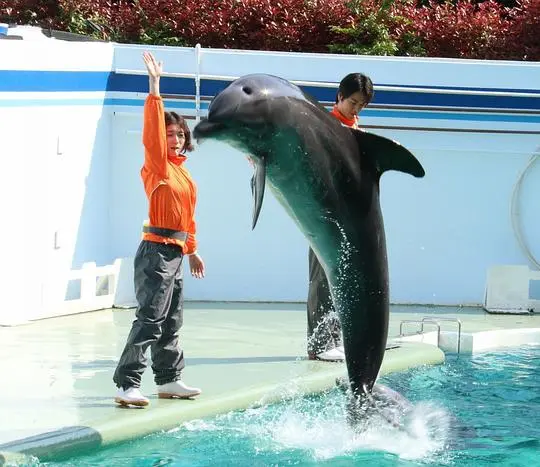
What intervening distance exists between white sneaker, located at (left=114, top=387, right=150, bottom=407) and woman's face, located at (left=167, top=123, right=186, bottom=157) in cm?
130

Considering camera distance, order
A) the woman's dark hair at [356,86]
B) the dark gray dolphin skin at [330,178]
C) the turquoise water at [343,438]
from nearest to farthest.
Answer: the dark gray dolphin skin at [330,178] → the turquoise water at [343,438] → the woman's dark hair at [356,86]

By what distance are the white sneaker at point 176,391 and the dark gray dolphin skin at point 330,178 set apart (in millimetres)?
1153

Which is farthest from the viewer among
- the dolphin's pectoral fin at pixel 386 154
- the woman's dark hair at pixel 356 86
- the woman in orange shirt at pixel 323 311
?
the woman in orange shirt at pixel 323 311

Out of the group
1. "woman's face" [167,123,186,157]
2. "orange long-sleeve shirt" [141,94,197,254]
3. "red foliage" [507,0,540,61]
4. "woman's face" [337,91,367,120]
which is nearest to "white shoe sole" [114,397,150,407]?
"orange long-sleeve shirt" [141,94,197,254]

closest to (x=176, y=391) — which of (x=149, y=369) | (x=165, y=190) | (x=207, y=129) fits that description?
(x=149, y=369)

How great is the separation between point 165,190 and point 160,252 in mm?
335

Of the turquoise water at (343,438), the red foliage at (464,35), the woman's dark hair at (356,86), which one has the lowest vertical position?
the turquoise water at (343,438)

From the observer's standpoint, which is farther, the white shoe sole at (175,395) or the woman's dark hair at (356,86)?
the woman's dark hair at (356,86)

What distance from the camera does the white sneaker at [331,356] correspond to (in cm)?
789

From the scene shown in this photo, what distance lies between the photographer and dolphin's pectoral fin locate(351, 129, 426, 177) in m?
5.38

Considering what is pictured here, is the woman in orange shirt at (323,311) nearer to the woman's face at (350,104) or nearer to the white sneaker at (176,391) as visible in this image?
the woman's face at (350,104)

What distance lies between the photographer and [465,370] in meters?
8.40

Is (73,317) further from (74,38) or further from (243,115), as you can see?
(243,115)

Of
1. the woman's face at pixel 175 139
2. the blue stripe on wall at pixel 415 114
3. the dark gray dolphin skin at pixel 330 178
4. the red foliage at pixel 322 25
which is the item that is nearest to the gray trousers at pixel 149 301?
the woman's face at pixel 175 139
